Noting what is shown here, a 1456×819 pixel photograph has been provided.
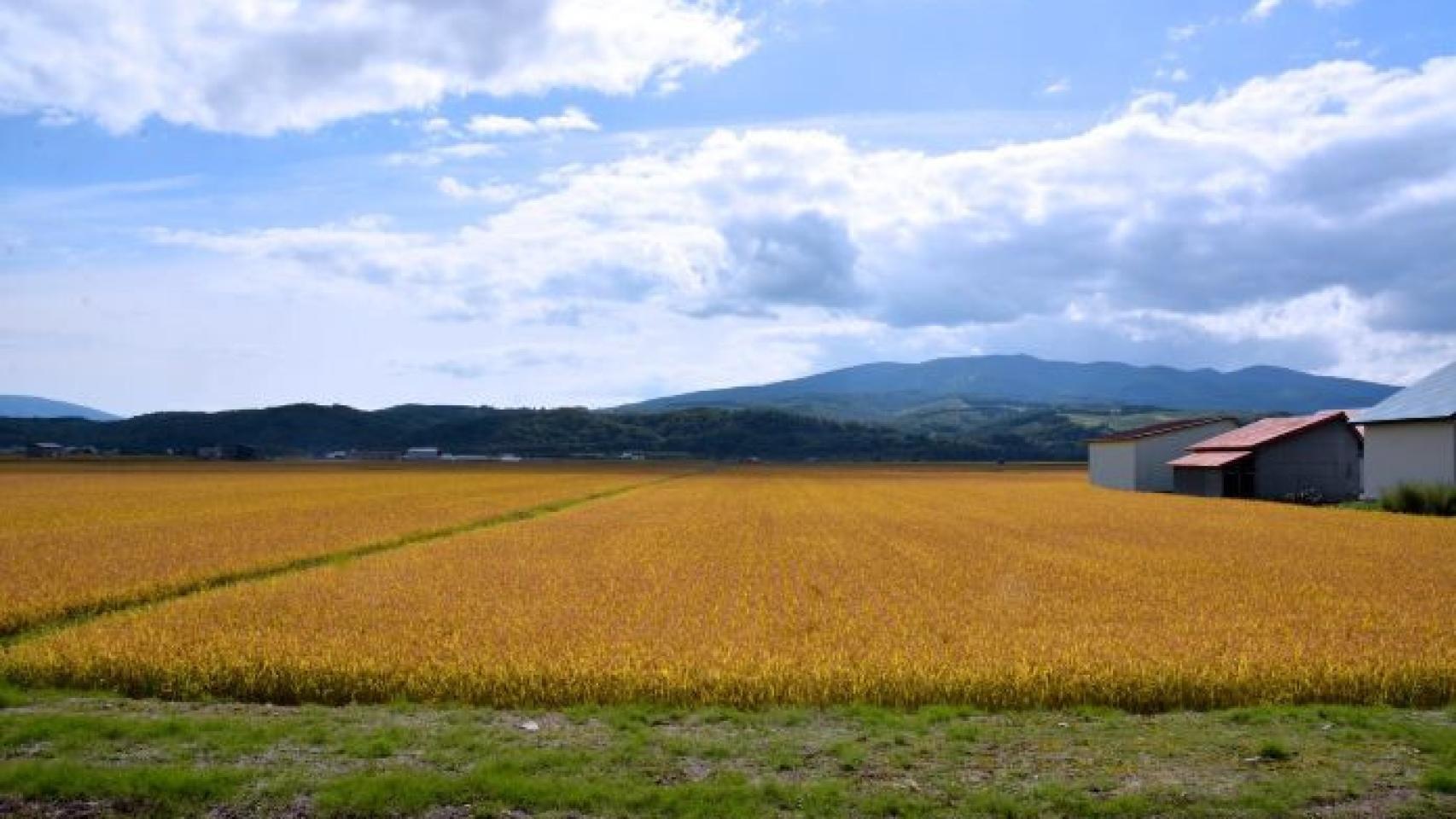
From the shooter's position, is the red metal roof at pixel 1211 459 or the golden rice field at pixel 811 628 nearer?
the golden rice field at pixel 811 628

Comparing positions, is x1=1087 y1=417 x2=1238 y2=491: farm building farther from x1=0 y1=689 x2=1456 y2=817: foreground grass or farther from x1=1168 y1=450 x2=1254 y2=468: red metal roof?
x1=0 y1=689 x2=1456 y2=817: foreground grass

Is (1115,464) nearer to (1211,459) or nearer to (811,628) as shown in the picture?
(1211,459)

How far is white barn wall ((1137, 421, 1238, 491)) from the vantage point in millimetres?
69688

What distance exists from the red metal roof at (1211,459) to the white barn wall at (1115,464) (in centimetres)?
398

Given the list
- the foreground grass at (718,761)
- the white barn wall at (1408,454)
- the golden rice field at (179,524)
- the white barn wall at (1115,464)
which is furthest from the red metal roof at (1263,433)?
the foreground grass at (718,761)

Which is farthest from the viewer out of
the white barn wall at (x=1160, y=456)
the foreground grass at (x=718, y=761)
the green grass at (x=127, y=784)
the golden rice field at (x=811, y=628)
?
the white barn wall at (x=1160, y=456)

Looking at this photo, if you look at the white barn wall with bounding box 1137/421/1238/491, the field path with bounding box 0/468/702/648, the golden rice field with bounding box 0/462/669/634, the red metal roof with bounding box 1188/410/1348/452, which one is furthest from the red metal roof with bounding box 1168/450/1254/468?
the field path with bounding box 0/468/702/648

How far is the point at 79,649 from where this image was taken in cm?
1357

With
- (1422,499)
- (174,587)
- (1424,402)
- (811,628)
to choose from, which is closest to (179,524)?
(174,587)

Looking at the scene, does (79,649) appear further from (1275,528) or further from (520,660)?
(1275,528)

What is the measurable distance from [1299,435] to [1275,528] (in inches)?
1042

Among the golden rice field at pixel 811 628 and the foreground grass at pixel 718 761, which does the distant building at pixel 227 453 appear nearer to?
the golden rice field at pixel 811 628

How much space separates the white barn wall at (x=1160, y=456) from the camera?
6969 cm

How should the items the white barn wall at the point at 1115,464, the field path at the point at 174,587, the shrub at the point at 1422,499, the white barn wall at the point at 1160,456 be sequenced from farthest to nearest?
the white barn wall at the point at 1115,464 → the white barn wall at the point at 1160,456 → the shrub at the point at 1422,499 → the field path at the point at 174,587
